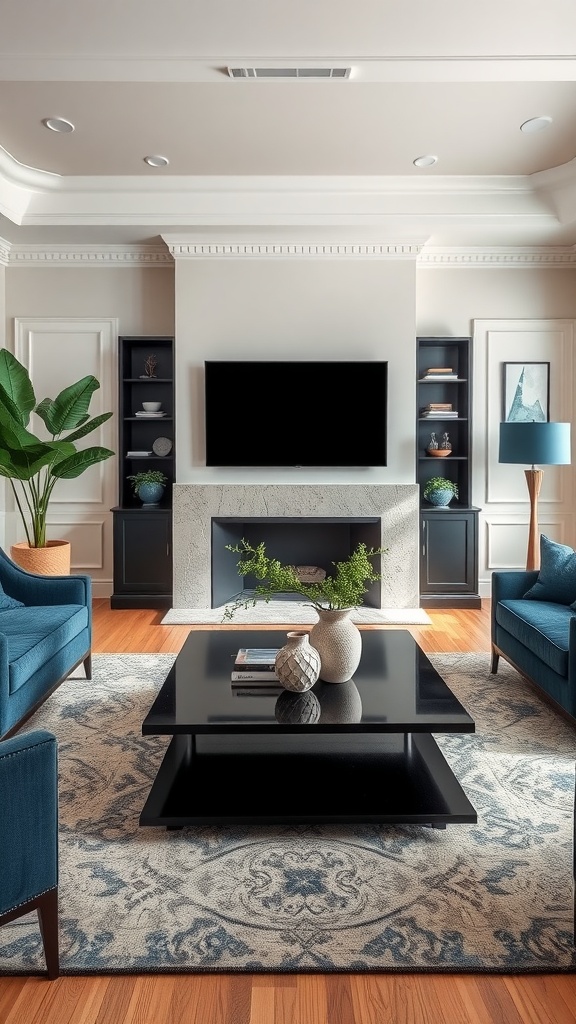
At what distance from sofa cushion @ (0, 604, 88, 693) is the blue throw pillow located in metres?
2.35

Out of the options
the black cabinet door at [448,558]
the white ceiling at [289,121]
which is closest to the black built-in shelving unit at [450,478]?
the black cabinet door at [448,558]

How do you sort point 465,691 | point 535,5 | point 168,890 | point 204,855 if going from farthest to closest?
point 465,691 → point 535,5 → point 204,855 → point 168,890

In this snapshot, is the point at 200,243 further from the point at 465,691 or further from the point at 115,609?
the point at 465,691

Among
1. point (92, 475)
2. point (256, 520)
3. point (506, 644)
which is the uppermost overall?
point (92, 475)

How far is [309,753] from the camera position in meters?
2.55

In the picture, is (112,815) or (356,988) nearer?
(356,988)

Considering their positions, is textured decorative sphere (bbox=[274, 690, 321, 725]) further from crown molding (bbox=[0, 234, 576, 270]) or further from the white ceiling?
crown molding (bbox=[0, 234, 576, 270])

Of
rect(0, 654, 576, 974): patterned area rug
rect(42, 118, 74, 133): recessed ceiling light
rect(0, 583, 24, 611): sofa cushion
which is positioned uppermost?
rect(42, 118, 74, 133): recessed ceiling light

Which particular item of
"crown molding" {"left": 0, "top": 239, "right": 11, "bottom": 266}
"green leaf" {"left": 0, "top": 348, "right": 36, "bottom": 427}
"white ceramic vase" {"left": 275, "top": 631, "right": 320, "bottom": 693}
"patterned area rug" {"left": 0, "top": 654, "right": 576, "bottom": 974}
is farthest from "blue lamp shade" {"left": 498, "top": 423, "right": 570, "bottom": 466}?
"crown molding" {"left": 0, "top": 239, "right": 11, "bottom": 266}

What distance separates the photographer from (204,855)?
2094mm

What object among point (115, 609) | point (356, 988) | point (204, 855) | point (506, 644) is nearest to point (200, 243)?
point (115, 609)

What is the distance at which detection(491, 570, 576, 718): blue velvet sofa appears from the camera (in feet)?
9.46

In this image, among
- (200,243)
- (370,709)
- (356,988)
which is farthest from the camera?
(200,243)

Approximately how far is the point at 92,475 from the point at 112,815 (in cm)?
386
